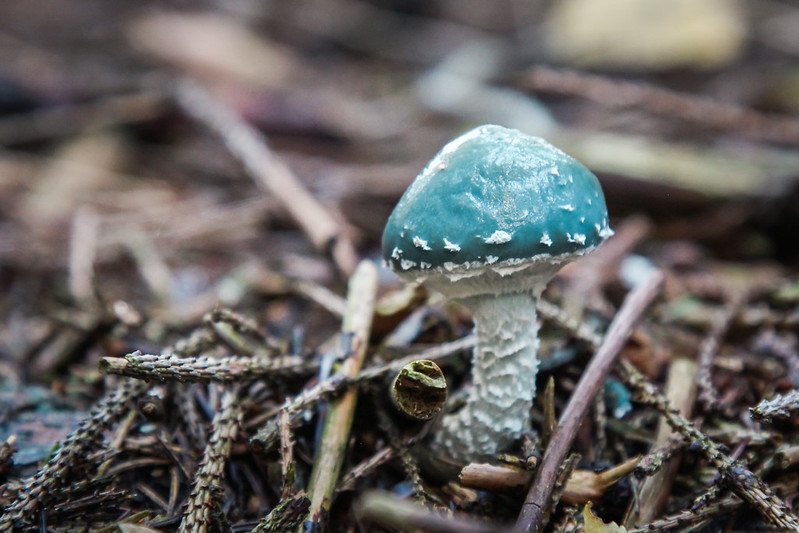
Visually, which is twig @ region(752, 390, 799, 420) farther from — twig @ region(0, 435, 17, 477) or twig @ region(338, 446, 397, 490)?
twig @ region(0, 435, 17, 477)

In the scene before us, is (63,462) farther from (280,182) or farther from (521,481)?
(280,182)

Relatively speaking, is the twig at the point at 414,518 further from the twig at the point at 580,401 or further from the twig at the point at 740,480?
the twig at the point at 740,480

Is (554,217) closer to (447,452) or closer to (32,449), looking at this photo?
(447,452)

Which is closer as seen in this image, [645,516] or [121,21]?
[645,516]

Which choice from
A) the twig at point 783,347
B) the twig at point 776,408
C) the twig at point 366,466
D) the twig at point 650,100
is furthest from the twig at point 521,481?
the twig at point 650,100

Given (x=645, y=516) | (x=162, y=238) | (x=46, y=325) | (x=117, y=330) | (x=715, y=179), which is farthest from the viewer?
(x=715, y=179)

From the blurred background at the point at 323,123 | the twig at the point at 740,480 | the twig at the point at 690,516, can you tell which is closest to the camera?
the twig at the point at 740,480

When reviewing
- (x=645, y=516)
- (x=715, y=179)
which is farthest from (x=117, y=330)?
(x=715, y=179)
